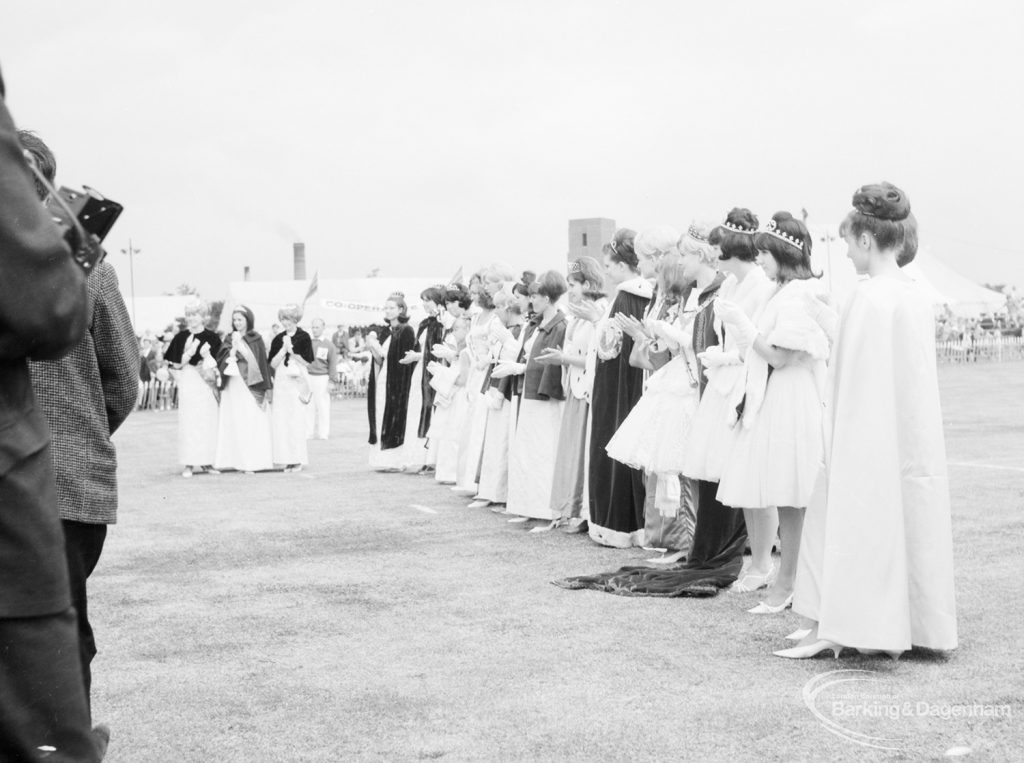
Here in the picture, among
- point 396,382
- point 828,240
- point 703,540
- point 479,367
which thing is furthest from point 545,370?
point 828,240

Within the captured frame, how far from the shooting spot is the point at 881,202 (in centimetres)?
512

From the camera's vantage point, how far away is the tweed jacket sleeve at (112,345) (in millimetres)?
3682

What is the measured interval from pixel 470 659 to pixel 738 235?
288 cm

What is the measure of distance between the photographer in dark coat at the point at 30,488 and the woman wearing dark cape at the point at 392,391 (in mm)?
12179

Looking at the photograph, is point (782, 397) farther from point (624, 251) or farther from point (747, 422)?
point (624, 251)

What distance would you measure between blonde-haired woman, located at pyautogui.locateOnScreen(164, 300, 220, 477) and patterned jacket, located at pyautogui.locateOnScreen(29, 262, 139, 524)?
1101 centimetres

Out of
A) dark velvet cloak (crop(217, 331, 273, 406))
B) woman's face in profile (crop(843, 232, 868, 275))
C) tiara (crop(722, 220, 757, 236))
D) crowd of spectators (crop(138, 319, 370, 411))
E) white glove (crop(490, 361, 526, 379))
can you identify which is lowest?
crowd of spectators (crop(138, 319, 370, 411))

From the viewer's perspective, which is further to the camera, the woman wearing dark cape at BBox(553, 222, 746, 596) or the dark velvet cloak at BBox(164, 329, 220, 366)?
the dark velvet cloak at BBox(164, 329, 220, 366)

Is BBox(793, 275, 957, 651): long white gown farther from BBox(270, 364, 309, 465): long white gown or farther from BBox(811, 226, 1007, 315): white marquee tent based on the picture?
BBox(811, 226, 1007, 315): white marquee tent

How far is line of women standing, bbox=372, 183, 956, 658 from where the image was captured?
4957 mm

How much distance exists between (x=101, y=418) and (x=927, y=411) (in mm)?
3174

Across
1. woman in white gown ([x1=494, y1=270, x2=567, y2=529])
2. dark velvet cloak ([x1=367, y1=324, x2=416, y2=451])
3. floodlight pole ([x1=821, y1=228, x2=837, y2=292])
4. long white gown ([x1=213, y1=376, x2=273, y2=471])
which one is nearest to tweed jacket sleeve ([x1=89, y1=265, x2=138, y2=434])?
woman in white gown ([x1=494, y1=270, x2=567, y2=529])

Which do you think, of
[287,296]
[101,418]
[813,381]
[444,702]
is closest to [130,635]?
[444,702]

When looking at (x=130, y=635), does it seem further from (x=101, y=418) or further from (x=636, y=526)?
(x=636, y=526)
